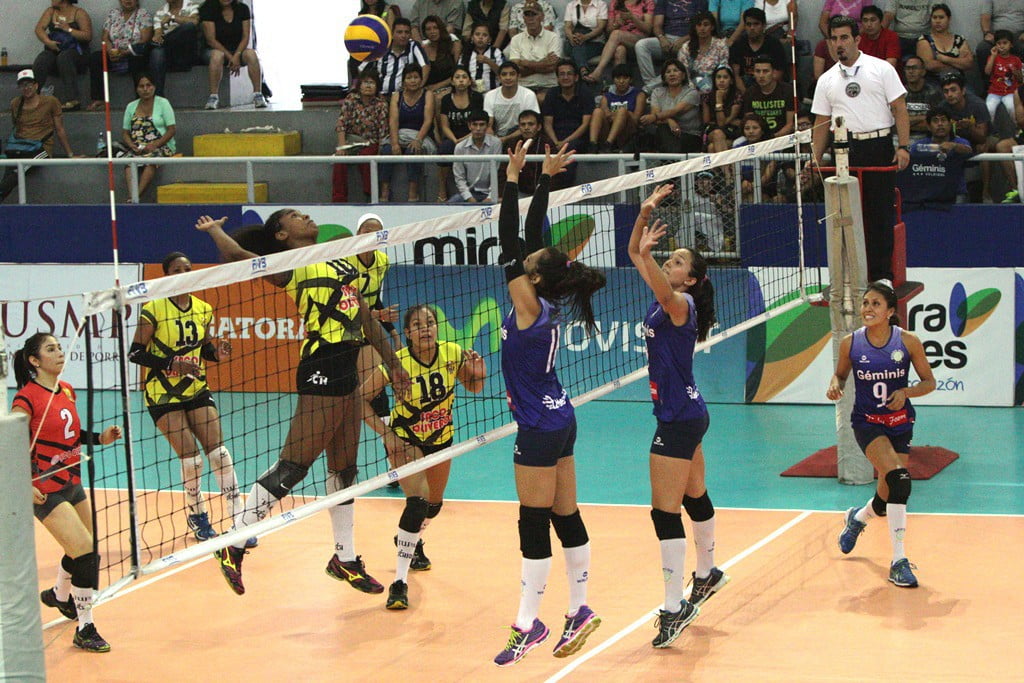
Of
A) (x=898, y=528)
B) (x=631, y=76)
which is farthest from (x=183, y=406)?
(x=631, y=76)

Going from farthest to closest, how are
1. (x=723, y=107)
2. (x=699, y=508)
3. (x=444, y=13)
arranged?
(x=444, y=13)
(x=723, y=107)
(x=699, y=508)

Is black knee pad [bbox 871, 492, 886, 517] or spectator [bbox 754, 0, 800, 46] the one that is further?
spectator [bbox 754, 0, 800, 46]

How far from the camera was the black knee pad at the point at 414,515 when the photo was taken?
8289mm

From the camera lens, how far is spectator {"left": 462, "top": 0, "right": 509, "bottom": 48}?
55.2 feet

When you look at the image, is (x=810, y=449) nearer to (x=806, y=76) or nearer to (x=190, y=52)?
(x=806, y=76)

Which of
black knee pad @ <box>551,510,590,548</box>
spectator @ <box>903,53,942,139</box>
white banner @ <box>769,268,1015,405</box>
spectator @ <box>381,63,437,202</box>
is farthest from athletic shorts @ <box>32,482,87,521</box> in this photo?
spectator @ <box>903,53,942,139</box>

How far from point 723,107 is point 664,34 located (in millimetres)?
1715

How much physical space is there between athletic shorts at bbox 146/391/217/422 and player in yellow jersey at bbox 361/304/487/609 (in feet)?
5.56

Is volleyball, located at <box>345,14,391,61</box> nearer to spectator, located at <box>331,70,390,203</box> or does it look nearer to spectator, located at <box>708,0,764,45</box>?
spectator, located at <box>331,70,390,203</box>

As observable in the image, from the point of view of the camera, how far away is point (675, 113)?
15.0 meters

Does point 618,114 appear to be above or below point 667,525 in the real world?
above

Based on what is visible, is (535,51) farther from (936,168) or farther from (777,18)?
(936,168)

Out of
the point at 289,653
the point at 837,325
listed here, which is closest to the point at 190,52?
the point at 837,325

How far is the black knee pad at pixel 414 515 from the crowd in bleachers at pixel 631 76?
6.99 metres
